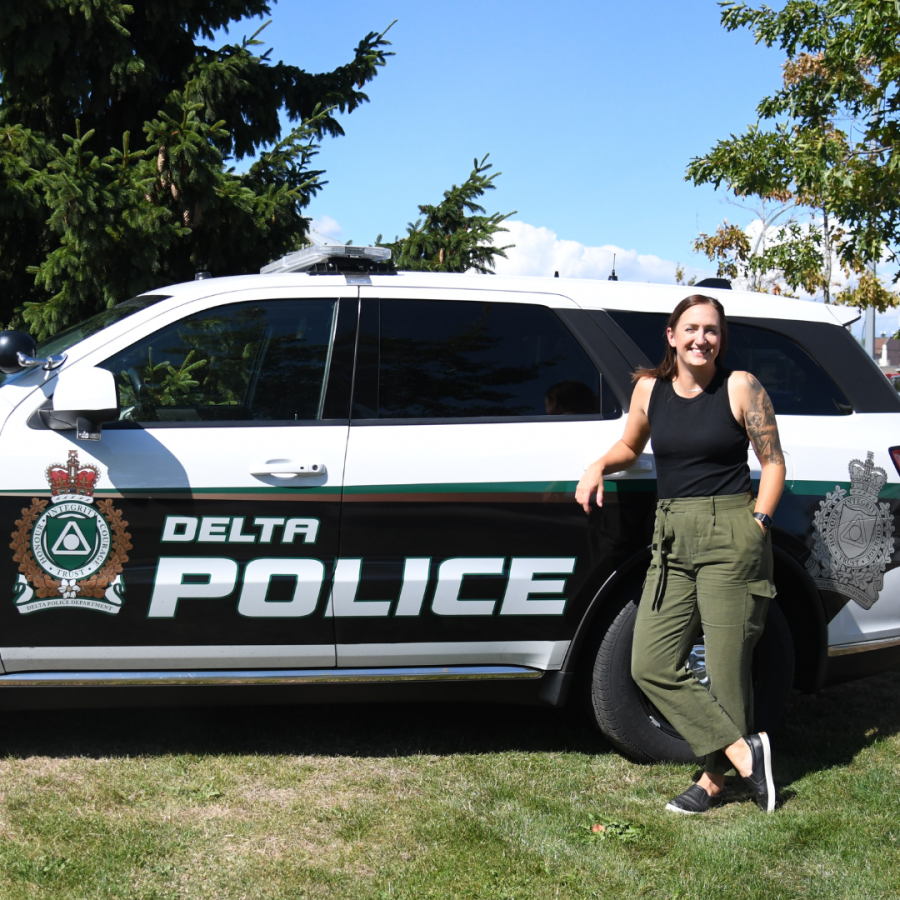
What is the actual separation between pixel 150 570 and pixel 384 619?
830 mm

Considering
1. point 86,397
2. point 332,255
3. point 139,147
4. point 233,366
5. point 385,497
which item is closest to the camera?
point 86,397

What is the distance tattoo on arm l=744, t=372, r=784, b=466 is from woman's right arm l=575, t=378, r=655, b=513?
14.1 inches

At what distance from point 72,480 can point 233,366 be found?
689mm

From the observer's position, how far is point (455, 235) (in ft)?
26.5

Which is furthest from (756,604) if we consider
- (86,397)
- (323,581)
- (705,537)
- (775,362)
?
(86,397)

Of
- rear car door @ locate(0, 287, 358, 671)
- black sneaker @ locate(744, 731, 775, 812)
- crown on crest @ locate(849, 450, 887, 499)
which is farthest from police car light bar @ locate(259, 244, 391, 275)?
black sneaker @ locate(744, 731, 775, 812)

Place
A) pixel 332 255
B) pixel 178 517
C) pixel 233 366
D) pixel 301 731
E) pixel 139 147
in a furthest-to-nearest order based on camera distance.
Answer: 1. pixel 139 147
2. pixel 301 731
3. pixel 332 255
4. pixel 233 366
5. pixel 178 517

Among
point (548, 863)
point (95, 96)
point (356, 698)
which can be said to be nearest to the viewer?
point (548, 863)

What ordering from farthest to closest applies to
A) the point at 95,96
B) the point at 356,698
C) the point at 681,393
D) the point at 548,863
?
the point at 95,96 < the point at 356,698 < the point at 681,393 < the point at 548,863

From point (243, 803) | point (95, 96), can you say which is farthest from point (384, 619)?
point (95, 96)

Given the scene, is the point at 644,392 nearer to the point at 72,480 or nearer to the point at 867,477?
the point at 867,477

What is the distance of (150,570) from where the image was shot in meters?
3.38

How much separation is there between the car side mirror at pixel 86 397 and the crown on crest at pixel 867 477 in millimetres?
2702

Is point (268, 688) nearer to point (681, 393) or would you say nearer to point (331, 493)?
point (331, 493)
